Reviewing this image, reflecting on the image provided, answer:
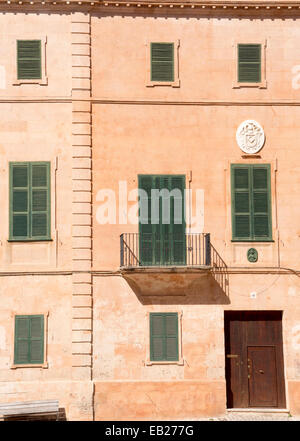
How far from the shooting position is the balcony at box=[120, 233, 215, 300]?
30422 mm

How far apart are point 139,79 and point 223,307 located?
768 centimetres

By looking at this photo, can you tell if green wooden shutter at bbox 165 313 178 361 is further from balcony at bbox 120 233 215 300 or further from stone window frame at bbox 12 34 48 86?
stone window frame at bbox 12 34 48 86

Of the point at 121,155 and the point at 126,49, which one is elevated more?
the point at 126,49

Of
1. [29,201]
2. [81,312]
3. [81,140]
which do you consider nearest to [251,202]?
[81,140]

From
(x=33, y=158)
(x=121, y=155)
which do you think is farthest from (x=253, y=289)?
(x=33, y=158)

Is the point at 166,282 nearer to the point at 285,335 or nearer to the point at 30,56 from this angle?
the point at 285,335

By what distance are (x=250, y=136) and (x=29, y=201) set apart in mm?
7261

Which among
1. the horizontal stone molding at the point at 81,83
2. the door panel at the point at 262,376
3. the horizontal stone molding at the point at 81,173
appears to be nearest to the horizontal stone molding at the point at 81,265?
the horizontal stone molding at the point at 81,173

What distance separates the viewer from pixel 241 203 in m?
31.1

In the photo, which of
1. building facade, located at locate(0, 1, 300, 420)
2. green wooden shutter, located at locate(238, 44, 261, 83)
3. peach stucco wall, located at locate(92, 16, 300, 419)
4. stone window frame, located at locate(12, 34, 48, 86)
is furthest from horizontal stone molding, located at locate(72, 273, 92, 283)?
green wooden shutter, located at locate(238, 44, 261, 83)

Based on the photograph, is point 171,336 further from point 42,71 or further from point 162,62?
point 42,71

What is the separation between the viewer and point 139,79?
31.5 m

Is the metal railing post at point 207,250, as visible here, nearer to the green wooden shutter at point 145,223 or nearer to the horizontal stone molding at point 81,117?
the green wooden shutter at point 145,223

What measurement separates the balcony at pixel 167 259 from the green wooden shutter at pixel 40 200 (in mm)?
2434
